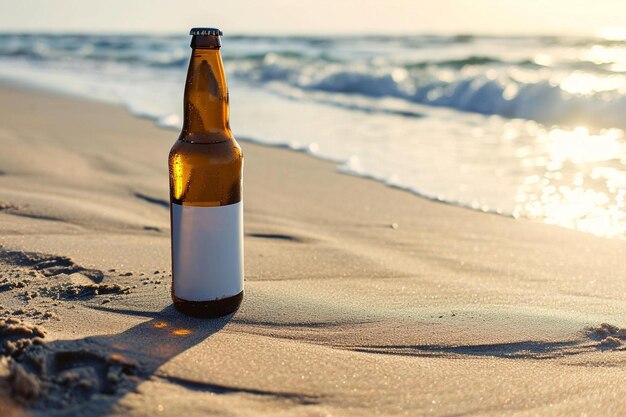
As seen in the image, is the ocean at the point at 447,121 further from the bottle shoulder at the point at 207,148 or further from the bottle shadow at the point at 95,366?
the bottle shadow at the point at 95,366

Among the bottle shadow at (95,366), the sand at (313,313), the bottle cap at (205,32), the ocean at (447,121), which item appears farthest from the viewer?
the ocean at (447,121)

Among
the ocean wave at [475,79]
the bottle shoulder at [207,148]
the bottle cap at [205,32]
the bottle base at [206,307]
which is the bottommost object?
the bottle base at [206,307]

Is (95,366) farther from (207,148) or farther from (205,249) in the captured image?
(207,148)

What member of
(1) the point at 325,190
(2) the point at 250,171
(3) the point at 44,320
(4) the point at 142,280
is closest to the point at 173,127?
(2) the point at 250,171

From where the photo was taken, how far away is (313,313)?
1.96 metres

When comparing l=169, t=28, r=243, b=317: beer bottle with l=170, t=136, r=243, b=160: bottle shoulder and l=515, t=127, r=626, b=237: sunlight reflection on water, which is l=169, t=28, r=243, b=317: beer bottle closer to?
l=170, t=136, r=243, b=160: bottle shoulder

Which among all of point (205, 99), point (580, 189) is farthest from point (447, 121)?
point (205, 99)

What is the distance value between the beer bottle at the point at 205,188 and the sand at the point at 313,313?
134mm

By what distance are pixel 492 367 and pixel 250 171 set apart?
2.78 m

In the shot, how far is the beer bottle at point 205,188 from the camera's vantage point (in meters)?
1.75

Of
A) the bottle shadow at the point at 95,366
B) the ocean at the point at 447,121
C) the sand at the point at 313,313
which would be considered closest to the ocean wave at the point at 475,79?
the ocean at the point at 447,121

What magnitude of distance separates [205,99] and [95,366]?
73 cm

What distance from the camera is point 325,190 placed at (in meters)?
3.85

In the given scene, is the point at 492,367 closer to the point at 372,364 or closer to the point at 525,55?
the point at 372,364
